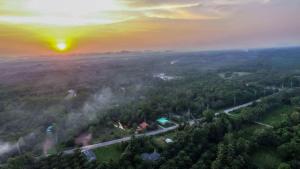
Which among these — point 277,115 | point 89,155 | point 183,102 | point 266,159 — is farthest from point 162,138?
point 277,115

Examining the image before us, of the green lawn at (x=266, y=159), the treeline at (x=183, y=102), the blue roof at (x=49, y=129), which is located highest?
the treeline at (x=183, y=102)

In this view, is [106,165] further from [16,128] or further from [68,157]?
[16,128]

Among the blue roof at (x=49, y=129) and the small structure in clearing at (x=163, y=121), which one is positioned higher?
the blue roof at (x=49, y=129)

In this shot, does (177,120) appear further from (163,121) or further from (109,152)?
(109,152)

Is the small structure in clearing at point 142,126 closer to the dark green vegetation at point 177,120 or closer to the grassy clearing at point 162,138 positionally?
the dark green vegetation at point 177,120

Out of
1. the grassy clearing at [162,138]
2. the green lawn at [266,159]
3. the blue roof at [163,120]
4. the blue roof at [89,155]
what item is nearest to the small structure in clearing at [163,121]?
the blue roof at [163,120]

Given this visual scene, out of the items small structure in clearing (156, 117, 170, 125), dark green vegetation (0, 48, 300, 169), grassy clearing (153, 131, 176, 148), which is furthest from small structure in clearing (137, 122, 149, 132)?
grassy clearing (153, 131, 176, 148)
